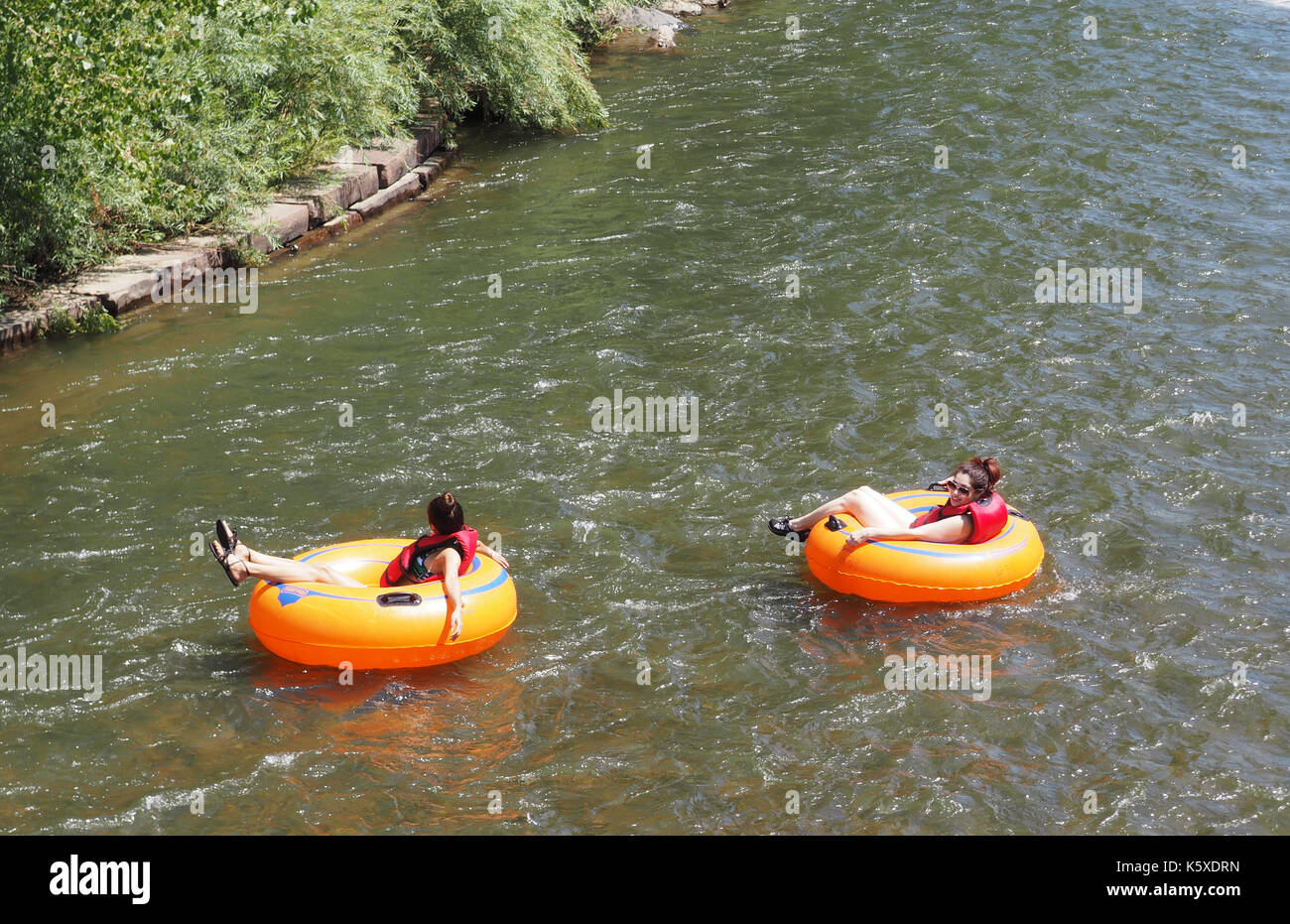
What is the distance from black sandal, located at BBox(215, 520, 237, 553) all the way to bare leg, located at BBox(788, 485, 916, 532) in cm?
383

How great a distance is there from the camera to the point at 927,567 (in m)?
8.44

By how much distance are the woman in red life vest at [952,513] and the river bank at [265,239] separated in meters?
7.58

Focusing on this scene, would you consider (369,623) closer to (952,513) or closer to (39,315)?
(952,513)

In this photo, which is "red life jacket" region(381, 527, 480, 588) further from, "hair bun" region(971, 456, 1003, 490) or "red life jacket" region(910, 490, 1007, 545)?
"hair bun" region(971, 456, 1003, 490)

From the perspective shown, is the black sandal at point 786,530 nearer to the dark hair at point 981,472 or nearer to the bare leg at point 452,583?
the dark hair at point 981,472

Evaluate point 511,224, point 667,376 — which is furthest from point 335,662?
point 511,224

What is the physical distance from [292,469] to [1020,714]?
5941 millimetres

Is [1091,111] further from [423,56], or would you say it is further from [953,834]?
[953,834]

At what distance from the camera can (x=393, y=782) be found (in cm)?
700

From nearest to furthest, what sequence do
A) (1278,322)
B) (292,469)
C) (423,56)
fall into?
(292,469), (1278,322), (423,56)

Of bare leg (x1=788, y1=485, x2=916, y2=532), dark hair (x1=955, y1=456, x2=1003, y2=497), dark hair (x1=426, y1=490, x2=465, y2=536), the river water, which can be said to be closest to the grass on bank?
the river water

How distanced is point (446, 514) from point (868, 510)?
2.94 metres

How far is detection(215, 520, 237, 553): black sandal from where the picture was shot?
25.1ft

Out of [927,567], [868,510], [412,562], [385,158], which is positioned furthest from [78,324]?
[927,567]
